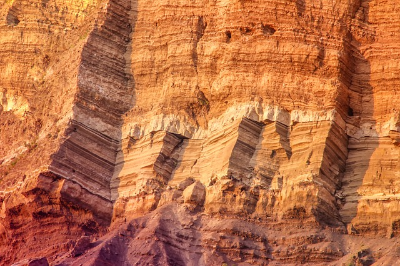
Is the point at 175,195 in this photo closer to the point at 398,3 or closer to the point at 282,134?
the point at 282,134

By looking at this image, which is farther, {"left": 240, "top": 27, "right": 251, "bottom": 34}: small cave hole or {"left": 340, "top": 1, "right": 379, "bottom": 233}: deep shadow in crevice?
{"left": 240, "top": 27, "right": 251, "bottom": 34}: small cave hole

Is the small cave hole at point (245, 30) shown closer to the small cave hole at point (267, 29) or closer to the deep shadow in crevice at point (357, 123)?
the small cave hole at point (267, 29)

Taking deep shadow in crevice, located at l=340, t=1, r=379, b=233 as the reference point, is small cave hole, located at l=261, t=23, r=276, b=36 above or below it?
above

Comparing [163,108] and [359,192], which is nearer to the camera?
[359,192]

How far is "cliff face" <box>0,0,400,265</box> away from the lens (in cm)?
4381

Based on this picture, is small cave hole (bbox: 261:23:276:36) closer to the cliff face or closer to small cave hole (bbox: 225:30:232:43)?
the cliff face

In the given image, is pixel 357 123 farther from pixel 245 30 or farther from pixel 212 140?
pixel 245 30

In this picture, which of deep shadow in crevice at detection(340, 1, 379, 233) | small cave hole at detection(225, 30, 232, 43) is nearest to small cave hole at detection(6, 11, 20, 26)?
small cave hole at detection(225, 30, 232, 43)

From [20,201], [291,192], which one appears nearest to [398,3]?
[291,192]

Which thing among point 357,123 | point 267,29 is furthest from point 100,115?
point 357,123

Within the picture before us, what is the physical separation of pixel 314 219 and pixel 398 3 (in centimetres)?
1029

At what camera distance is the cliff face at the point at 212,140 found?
43.8m

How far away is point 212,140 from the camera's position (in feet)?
156

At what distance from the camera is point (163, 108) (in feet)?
161
